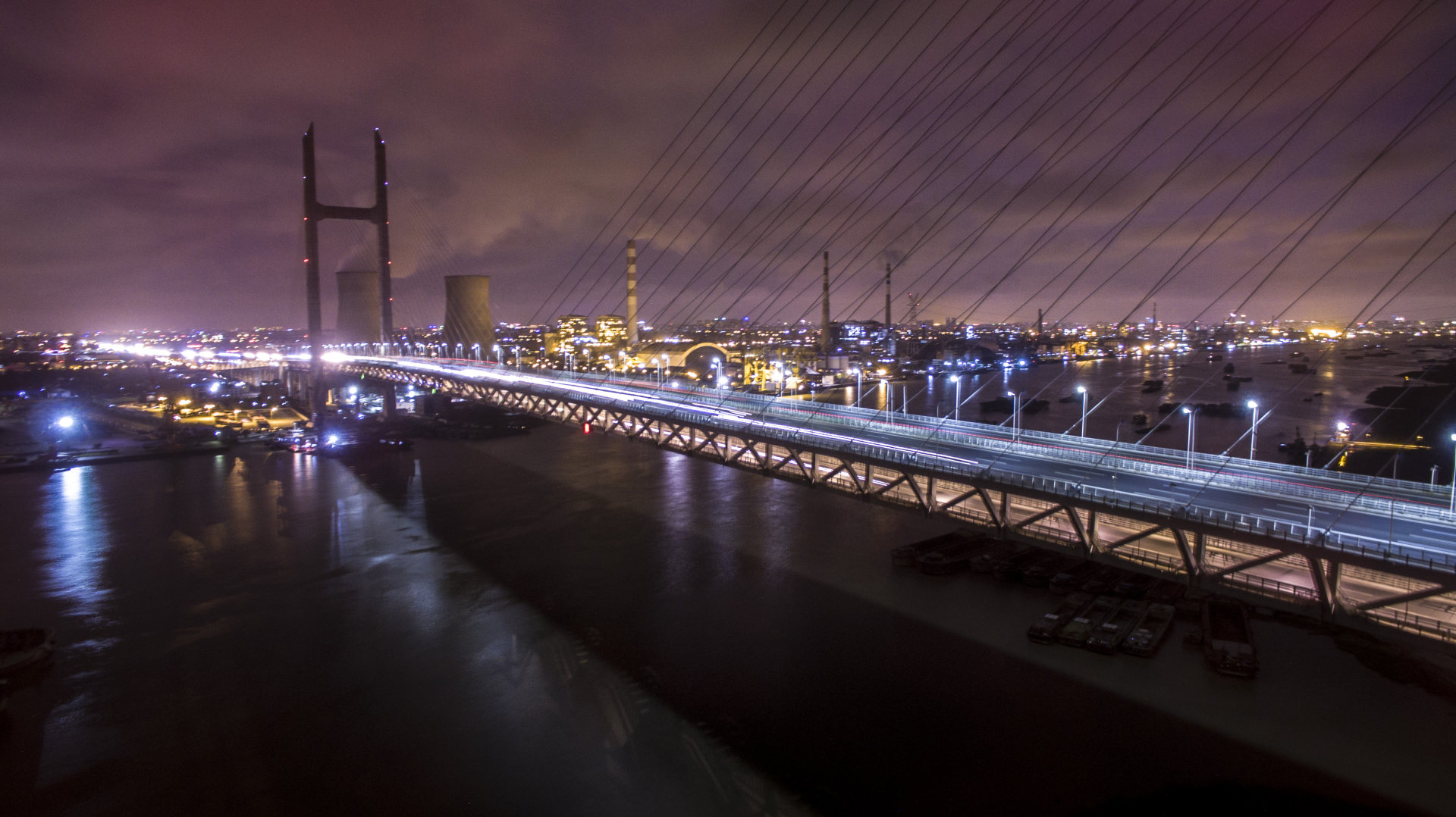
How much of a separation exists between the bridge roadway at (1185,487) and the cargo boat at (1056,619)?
1.62 metres

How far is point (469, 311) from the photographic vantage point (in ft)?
123

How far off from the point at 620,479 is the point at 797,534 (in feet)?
A: 22.1

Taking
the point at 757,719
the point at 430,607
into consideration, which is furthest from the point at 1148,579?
the point at 430,607

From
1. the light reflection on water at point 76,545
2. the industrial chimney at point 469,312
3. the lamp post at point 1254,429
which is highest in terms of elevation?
the industrial chimney at point 469,312

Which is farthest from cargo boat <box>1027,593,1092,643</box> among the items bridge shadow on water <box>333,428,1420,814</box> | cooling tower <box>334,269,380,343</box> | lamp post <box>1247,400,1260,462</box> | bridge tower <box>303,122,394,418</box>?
cooling tower <box>334,269,380,343</box>

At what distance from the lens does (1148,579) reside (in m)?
11.0

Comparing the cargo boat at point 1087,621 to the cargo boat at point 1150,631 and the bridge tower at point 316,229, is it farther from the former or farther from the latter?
the bridge tower at point 316,229

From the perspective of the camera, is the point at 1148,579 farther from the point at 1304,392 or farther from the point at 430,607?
the point at 1304,392

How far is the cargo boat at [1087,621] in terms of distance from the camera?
29.0ft

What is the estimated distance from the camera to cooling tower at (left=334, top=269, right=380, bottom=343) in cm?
4038

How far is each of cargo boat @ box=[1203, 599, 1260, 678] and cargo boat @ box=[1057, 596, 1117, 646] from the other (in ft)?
3.71

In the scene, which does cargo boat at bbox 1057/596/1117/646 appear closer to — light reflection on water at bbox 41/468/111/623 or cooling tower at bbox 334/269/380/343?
light reflection on water at bbox 41/468/111/623

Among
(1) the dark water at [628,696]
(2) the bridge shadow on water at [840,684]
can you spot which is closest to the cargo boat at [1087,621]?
(1) the dark water at [628,696]

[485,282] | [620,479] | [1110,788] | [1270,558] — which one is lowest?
[1110,788]
